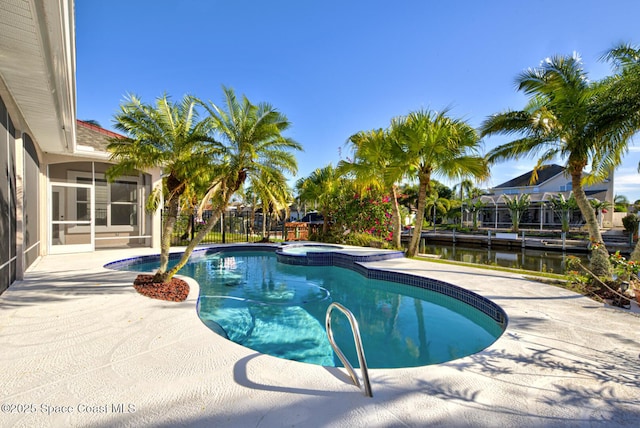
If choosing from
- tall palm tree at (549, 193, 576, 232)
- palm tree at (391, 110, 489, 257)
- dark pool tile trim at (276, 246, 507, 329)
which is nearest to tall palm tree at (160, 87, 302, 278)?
dark pool tile trim at (276, 246, 507, 329)

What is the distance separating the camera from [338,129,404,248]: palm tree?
11.5 metres

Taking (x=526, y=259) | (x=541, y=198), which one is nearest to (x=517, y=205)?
(x=541, y=198)

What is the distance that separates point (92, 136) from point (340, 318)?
13053 millimetres

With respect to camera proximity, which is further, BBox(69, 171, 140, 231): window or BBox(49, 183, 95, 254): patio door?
BBox(69, 171, 140, 231): window

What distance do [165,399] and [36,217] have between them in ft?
34.8

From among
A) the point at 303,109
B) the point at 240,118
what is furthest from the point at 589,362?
the point at 303,109

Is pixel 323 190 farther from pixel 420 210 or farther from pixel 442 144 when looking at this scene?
pixel 442 144

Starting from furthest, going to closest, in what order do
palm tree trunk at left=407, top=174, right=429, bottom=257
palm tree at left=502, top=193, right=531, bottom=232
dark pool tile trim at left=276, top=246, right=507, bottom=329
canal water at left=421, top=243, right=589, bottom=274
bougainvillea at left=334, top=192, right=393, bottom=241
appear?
palm tree at left=502, top=193, right=531, bottom=232
bougainvillea at left=334, top=192, right=393, bottom=241
canal water at left=421, top=243, right=589, bottom=274
palm tree trunk at left=407, top=174, right=429, bottom=257
dark pool tile trim at left=276, top=246, right=507, bottom=329

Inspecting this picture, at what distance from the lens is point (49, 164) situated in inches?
454

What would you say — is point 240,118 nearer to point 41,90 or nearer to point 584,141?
point 41,90

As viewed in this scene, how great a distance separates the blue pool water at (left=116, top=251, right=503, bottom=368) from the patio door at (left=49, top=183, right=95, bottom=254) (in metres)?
6.23

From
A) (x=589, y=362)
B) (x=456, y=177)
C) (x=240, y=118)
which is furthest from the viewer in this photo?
(x=456, y=177)

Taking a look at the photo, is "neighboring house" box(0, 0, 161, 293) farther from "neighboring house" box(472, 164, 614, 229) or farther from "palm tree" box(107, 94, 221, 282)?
"neighboring house" box(472, 164, 614, 229)

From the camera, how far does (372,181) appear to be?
13.1 metres
